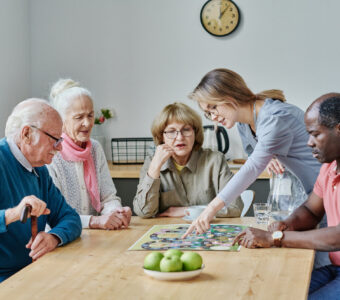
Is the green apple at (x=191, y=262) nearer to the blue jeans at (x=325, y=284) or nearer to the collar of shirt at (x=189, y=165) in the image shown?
the blue jeans at (x=325, y=284)

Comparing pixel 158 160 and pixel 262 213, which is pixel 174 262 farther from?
pixel 158 160

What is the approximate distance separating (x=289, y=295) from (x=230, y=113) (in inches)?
44.4

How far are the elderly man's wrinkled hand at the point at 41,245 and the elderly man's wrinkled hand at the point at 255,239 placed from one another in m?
0.61

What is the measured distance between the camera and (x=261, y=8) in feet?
13.2

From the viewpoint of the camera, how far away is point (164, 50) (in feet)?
13.8

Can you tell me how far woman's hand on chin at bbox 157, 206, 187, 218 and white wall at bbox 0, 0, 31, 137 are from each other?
196 centimetres

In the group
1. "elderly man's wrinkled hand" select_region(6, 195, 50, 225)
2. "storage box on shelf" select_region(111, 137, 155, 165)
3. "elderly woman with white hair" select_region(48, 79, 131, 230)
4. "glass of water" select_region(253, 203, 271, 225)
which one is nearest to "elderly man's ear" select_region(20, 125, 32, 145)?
"elderly man's wrinkled hand" select_region(6, 195, 50, 225)

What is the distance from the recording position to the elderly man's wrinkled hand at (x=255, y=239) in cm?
167

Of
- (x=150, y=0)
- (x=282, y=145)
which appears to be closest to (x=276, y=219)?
(x=282, y=145)

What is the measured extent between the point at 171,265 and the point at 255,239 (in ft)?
1.49

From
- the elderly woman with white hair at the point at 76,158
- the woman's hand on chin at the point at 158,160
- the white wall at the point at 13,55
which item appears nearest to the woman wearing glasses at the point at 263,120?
the woman's hand on chin at the point at 158,160

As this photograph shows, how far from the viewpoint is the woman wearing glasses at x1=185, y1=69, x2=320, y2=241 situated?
2029mm

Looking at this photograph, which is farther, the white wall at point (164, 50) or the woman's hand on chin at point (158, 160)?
the white wall at point (164, 50)

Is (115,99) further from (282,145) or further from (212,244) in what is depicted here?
(212,244)
